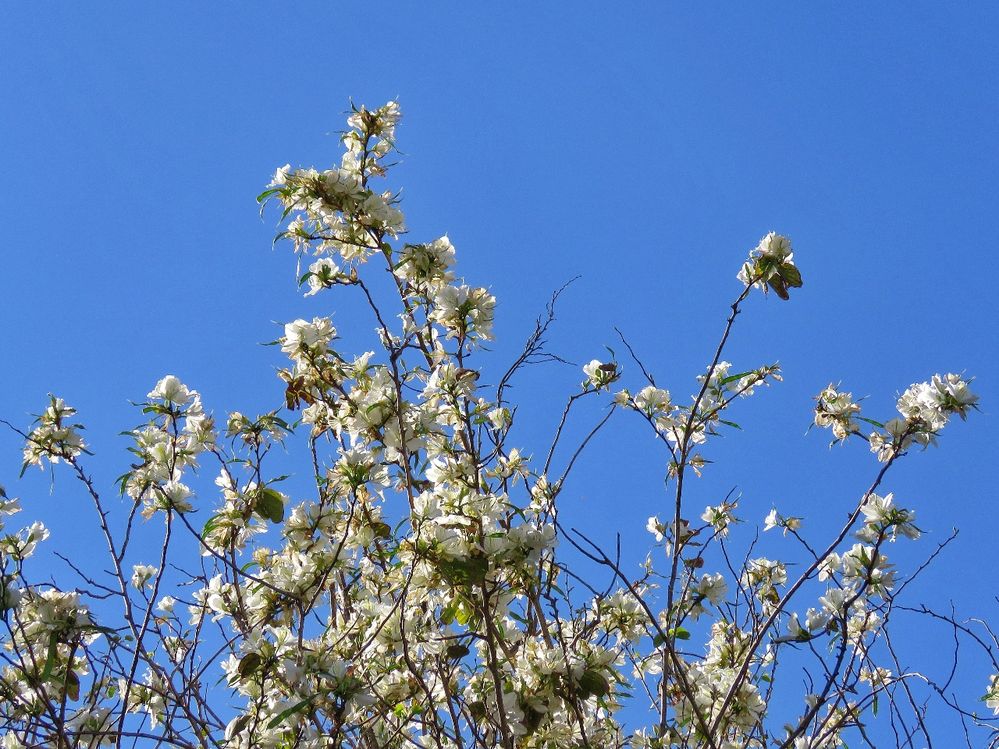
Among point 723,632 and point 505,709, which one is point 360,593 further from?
point 723,632

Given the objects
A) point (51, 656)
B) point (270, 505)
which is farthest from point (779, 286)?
point (51, 656)

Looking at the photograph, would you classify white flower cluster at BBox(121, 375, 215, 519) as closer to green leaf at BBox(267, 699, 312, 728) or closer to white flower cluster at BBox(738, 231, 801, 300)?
green leaf at BBox(267, 699, 312, 728)

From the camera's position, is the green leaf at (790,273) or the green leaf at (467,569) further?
the green leaf at (790,273)

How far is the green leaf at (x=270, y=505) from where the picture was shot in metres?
2.78

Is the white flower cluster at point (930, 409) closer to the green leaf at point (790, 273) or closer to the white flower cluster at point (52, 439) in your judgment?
the green leaf at point (790, 273)

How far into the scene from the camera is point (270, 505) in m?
2.80

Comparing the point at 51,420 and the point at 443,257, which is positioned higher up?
the point at 443,257

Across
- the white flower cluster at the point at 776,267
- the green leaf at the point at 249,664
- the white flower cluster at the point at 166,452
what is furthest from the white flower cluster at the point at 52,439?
the white flower cluster at the point at 776,267

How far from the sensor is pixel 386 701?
8.53 ft

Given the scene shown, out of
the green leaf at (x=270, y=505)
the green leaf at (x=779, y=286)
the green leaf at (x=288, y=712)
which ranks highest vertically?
the green leaf at (x=779, y=286)

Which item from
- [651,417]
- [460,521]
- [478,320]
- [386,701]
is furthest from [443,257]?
[386,701]

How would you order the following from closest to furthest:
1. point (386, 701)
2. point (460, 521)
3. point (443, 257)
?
point (460, 521) → point (386, 701) → point (443, 257)

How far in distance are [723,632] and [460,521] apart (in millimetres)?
1944

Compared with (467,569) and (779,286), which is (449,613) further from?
(779,286)
